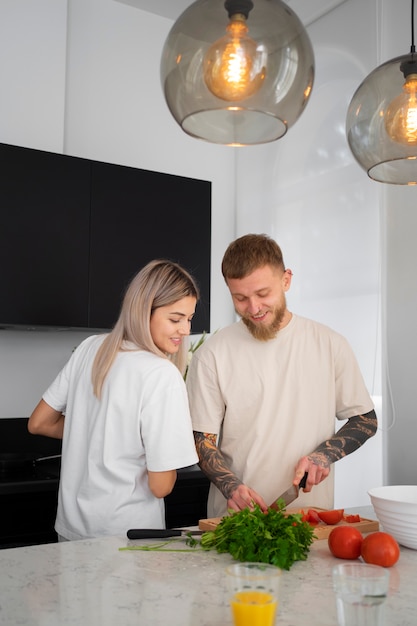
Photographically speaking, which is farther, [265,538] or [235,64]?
[265,538]

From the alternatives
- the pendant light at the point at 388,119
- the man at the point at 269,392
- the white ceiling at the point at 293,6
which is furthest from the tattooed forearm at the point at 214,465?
the white ceiling at the point at 293,6

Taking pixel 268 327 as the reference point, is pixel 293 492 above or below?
below

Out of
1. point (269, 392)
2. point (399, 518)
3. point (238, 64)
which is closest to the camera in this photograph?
point (238, 64)

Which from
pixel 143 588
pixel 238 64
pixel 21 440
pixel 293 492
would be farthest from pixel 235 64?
pixel 21 440

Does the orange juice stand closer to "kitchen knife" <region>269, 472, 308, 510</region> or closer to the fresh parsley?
the fresh parsley

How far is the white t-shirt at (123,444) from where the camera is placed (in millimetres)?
Answer: 1740

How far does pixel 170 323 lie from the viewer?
191 cm

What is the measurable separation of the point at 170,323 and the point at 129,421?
315 mm

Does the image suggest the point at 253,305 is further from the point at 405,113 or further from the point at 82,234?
the point at 82,234

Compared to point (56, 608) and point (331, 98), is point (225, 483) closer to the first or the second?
point (56, 608)

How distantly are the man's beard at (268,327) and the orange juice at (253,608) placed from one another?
1.20 metres

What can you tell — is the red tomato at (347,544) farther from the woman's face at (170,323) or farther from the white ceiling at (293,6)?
the white ceiling at (293,6)

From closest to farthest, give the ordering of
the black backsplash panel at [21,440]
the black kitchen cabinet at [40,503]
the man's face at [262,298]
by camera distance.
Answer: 1. the man's face at [262,298]
2. the black kitchen cabinet at [40,503]
3. the black backsplash panel at [21,440]

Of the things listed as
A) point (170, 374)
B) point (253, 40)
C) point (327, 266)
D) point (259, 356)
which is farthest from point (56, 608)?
point (327, 266)
